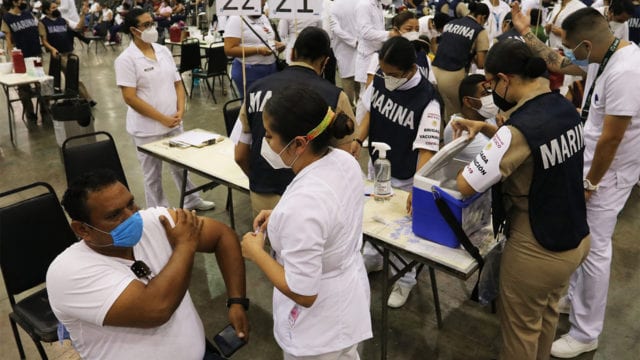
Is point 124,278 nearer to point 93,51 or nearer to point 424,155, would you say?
point 424,155

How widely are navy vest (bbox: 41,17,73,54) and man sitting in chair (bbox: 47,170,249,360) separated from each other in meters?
6.28

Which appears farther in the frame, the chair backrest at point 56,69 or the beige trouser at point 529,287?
the chair backrest at point 56,69

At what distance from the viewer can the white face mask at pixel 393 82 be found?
2.50m

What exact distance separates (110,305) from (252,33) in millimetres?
3650

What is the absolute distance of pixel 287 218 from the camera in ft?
4.44

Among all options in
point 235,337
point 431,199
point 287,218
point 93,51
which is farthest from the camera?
point 93,51

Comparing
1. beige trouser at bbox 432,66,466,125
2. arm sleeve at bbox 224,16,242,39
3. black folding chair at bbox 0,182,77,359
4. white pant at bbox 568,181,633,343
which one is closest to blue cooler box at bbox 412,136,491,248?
white pant at bbox 568,181,633,343

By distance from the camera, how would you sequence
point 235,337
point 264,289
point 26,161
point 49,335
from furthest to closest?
1. point 26,161
2. point 264,289
3. point 49,335
4. point 235,337

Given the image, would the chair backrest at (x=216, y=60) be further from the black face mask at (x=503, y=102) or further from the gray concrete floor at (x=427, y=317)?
the black face mask at (x=503, y=102)

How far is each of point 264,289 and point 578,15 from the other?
2.31 m

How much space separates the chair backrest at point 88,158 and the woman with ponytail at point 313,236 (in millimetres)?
1871

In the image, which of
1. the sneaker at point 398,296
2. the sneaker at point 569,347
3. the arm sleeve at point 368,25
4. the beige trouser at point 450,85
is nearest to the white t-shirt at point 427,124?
the sneaker at point 398,296

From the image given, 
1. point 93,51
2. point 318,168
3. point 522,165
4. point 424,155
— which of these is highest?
point 318,168

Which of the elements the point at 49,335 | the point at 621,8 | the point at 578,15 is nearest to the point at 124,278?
the point at 49,335
